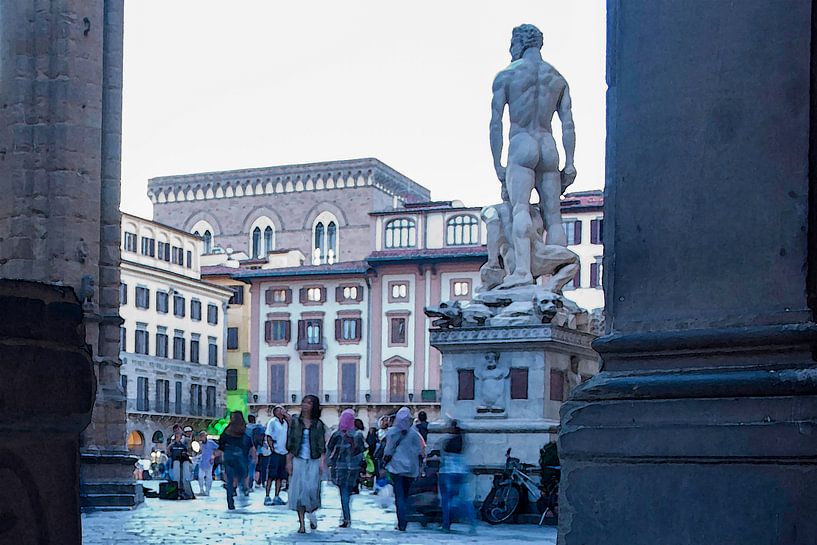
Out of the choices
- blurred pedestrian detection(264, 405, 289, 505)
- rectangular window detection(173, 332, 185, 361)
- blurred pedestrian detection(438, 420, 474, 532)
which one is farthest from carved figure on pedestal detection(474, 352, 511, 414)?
rectangular window detection(173, 332, 185, 361)

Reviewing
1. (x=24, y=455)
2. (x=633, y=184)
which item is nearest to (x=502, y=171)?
(x=633, y=184)

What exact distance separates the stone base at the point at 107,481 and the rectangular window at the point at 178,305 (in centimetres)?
5519

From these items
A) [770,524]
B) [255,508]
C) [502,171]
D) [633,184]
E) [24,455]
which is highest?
[502,171]

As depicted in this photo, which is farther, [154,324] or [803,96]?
[154,324]

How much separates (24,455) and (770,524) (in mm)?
1786

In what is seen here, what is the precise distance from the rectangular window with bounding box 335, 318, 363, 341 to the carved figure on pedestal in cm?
5869

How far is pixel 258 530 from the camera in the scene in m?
12.8

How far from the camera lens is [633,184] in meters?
3.86

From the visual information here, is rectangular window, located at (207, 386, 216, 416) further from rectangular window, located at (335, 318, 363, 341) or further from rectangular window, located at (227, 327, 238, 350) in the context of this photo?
rectangular window, located at (335, 318, 363, 341)

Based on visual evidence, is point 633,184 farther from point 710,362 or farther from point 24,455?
point 24,455

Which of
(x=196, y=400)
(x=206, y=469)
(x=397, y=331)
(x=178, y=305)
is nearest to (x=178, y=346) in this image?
(x=178, y=305)

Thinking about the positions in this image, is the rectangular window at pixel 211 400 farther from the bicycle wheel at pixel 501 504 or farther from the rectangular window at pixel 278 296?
the bicycle wheel at pixel 501 504

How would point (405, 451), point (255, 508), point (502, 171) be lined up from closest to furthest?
point (405, 451) < point (502, 171) < point (255, 508)

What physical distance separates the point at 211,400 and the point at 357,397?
7847 mm
